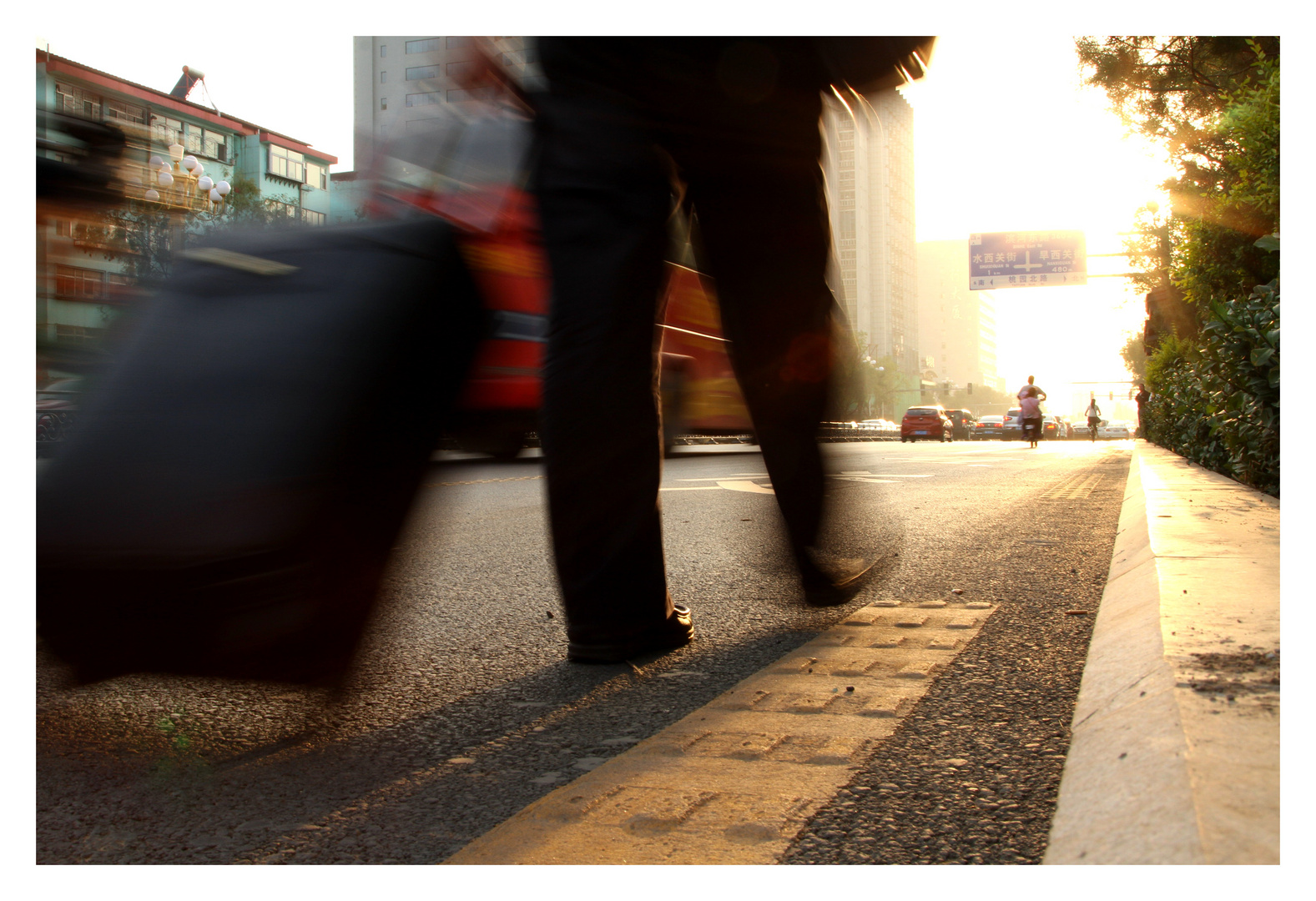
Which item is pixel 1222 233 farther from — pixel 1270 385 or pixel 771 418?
pixel 771 418

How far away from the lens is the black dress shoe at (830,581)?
2045 mm

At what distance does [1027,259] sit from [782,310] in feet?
110

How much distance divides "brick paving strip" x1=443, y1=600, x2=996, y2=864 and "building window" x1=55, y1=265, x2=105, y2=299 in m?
1.32

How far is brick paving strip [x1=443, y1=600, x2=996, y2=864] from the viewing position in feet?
3.33

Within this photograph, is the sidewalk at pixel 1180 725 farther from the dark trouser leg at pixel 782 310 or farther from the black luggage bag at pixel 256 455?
the black luggage bag at pixel 256 455

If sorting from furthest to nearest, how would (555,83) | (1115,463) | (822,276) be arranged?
(1115,463) < (822,276) < (555,83)

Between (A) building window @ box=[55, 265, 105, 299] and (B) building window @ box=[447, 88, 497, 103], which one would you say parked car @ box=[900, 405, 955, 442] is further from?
(A) building window @ box=[55, 265, 105, 299]

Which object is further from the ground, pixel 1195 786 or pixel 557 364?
pixel 557 364

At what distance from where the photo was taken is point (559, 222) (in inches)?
64.9

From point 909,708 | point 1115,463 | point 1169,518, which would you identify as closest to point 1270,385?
point 1169,518

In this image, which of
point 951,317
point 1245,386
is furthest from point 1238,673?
point 951,317

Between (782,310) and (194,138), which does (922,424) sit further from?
(782,310)

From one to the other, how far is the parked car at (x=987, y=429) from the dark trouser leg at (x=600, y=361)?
42.1 m
